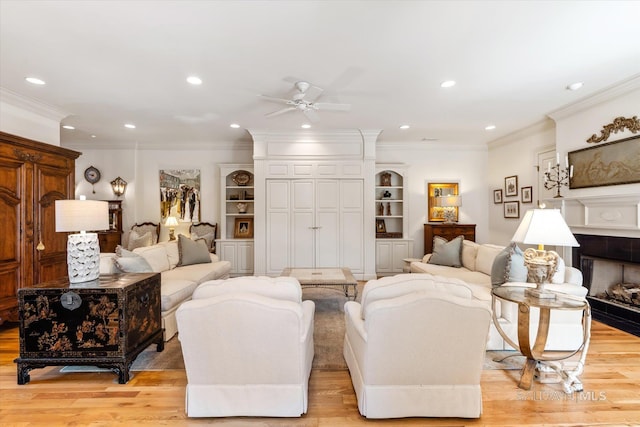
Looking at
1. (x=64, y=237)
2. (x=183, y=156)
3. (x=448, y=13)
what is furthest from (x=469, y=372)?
(x=183, y=156)

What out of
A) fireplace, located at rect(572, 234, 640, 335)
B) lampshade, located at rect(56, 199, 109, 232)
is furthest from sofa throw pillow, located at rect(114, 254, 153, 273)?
fireplace, located at rect(572, 234, 640, 335)

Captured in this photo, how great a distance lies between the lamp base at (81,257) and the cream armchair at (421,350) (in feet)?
7.22

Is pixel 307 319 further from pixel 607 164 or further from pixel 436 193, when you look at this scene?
pixel 436 193

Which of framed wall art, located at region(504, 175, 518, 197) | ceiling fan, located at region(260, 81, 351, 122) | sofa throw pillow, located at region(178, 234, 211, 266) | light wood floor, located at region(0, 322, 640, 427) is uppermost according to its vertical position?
ceiling fan, located at region(260, 81, 351, 122)

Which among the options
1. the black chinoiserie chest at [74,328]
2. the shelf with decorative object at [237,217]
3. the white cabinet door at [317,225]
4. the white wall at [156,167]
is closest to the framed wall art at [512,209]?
the white cabinet door at [317,225]

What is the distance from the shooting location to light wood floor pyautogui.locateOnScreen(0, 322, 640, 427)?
1.90 meters

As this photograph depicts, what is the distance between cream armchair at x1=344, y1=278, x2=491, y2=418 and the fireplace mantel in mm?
2878

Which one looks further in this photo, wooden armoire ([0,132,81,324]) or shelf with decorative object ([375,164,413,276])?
shelf with decorative object ([375,164,413,276])

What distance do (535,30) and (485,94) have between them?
137 cm

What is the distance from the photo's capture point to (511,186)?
5.71 meters

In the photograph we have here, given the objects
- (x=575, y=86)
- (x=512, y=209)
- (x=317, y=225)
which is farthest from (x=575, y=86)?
(x=317, y=225)

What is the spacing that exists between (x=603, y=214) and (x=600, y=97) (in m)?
1.38

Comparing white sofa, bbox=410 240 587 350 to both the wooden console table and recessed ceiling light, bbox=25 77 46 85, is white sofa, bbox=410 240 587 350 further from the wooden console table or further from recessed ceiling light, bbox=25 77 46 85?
recessed ceiling light, bbox=25 77 46 85

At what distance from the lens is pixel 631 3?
6.88 ft
